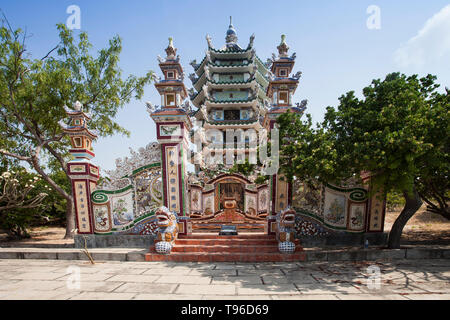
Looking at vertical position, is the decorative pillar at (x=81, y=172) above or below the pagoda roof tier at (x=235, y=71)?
below

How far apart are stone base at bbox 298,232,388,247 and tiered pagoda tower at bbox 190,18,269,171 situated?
41.0ft

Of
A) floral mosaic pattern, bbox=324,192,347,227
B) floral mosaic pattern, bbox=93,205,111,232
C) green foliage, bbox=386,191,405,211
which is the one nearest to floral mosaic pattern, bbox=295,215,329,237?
floral mosaic pattern, bbox=324,192,347,227

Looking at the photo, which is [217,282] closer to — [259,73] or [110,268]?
[110,268]

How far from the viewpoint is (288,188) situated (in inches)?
Result: 269

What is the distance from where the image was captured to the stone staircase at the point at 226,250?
5.94 m

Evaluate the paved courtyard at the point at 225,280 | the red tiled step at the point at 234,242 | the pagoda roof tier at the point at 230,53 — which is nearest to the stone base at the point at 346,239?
the red tiled step at the point at 234,242

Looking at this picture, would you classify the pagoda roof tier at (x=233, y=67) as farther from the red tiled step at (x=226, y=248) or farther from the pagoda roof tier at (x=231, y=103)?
the red tiled step at (x=226, y=248)

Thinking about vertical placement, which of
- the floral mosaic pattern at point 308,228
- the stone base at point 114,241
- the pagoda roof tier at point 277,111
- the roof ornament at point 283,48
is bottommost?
the stone base at point 114,241

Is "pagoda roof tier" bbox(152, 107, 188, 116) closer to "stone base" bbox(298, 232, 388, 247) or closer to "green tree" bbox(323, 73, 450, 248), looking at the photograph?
"green tree" bbox(323, 73, 450, 248)

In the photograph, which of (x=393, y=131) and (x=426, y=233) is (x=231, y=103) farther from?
(x=393, y=131)

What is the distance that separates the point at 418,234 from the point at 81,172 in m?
12.8

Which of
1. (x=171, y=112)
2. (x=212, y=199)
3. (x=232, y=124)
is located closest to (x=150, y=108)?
(x=171, y=112)

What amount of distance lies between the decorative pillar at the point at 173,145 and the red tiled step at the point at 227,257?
1.02 m

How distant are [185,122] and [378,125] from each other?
5138 mm
